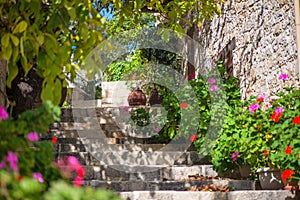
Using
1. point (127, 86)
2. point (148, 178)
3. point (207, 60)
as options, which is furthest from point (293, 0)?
point (127, 86)

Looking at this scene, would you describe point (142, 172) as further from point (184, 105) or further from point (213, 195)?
point (213, 195)

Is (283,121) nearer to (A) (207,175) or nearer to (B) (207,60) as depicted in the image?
(A) (207,175)

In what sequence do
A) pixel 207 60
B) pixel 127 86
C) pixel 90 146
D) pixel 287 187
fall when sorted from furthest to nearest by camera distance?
pixel 127 86 < pixel 207 60 < pixel 90 146 < pixel 287 187

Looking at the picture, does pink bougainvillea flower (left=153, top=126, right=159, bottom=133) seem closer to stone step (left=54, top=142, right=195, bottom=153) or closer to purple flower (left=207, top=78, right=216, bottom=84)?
stone step (left=54, top=142, right=195, bottom=153)

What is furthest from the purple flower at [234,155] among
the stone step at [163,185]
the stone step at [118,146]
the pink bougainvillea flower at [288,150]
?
the stone step at [118,146]

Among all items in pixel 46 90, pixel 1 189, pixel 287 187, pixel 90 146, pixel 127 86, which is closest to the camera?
pixel 1 189

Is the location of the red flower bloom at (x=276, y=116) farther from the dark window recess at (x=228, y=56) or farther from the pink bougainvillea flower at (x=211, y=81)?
the dark window recess at (x=228, y=56)

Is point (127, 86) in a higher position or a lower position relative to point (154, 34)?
lower

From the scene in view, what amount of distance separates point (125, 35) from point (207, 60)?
12.2 ft

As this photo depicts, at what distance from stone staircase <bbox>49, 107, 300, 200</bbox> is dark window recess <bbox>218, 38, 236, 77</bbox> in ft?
4.11

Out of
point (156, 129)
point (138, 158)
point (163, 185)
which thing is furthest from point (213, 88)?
point (163, 185)

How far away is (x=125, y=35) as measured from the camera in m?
11.4

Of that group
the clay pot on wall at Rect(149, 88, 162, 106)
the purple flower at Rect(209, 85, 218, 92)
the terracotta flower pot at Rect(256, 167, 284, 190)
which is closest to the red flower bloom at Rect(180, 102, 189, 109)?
the purple flower at Rect(209, 85, 218, 92)

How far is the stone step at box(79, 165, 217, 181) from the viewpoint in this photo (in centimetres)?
501
